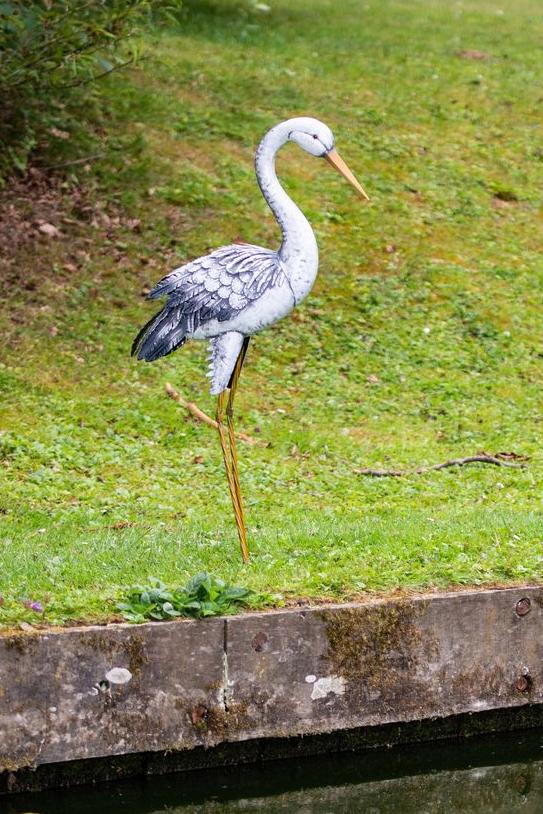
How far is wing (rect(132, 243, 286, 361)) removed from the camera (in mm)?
6691

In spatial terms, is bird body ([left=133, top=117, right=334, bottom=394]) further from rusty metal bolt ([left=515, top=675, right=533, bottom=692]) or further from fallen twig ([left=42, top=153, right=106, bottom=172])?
fallen twig ([left=42, top=153, right=106, bottom=172])

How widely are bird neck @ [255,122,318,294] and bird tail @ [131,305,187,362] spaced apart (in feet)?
2.22

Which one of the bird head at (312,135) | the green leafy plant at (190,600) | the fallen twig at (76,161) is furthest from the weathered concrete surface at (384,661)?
the fallen twig at (76,161)

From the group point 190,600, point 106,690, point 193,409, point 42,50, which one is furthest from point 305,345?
point 106,690

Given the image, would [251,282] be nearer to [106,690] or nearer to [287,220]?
[287,220]

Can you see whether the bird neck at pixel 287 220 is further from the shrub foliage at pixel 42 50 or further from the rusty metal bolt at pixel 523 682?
the shrub foliage at pixel 42 50

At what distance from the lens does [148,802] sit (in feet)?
19.9

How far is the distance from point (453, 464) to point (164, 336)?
348 cm

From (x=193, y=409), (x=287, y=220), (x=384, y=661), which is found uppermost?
(x=287, y=220)

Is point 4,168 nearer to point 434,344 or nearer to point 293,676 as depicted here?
point 434,344

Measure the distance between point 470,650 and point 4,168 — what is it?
314 inches

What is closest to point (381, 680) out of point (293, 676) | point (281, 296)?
point (293, 676)

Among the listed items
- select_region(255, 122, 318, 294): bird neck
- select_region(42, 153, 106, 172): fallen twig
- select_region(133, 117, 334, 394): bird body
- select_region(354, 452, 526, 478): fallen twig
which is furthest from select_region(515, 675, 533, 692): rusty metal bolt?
select_region(42, 153, 106, 172): fallen twig

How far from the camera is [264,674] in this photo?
6160 millimetres
